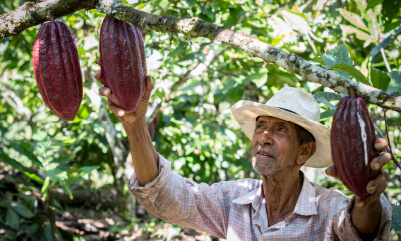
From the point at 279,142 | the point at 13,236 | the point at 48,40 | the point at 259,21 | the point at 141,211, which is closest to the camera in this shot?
the point at 48,40

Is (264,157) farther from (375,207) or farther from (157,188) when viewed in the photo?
(375,207)

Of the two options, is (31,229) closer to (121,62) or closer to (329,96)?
(121,62)

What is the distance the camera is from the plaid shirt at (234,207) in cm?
188

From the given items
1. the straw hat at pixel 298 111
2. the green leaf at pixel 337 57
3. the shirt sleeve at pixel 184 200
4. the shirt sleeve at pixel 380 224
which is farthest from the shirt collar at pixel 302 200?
the green leaf at pixel 337 57

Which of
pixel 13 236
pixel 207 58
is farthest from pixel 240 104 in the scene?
pixel 13 236

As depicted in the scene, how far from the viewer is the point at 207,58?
373 cm

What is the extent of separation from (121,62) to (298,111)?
1.00 meters

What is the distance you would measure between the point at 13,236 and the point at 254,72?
7.95ft

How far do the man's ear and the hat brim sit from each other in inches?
1.1

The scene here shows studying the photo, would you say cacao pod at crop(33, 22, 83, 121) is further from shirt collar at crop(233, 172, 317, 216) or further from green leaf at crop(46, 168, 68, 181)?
green leaf at crop(46, 168, 68, 181)

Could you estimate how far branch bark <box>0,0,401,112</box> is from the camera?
40.6 inches

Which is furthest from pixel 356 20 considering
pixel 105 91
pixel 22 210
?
pixel 22 210

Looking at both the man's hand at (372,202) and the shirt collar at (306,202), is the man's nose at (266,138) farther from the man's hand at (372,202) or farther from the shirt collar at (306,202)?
the man's hand at (372,202)

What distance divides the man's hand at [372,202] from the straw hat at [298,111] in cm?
68
